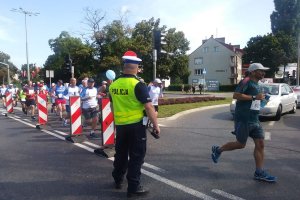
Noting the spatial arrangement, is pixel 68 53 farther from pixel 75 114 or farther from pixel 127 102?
pixel 127 102

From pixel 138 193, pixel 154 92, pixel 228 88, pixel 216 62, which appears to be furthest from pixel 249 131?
pixel 216 62

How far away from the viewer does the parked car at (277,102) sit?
13.8 metres

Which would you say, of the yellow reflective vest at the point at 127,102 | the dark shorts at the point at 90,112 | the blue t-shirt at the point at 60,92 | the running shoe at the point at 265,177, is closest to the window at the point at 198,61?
the blue t-shirt at the point at 60,92

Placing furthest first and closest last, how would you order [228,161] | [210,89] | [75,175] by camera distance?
[210,89] < [228,161] < [75,175]

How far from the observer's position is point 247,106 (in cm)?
568

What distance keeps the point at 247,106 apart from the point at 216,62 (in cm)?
7005

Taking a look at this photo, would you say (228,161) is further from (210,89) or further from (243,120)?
(210,89)

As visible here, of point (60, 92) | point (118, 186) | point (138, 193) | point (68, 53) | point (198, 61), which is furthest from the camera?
point (198, 61)

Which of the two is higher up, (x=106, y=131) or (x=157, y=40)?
(x=157, y=40)

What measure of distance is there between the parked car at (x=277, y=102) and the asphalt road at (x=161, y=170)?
3702mm

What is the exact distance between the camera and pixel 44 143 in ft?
30.0

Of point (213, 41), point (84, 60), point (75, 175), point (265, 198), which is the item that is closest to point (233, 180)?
point (265, 198)

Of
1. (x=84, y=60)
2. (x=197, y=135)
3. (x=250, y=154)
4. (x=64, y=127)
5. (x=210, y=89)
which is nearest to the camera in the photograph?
(x=250, y=154)

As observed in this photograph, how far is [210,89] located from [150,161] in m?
55.6
